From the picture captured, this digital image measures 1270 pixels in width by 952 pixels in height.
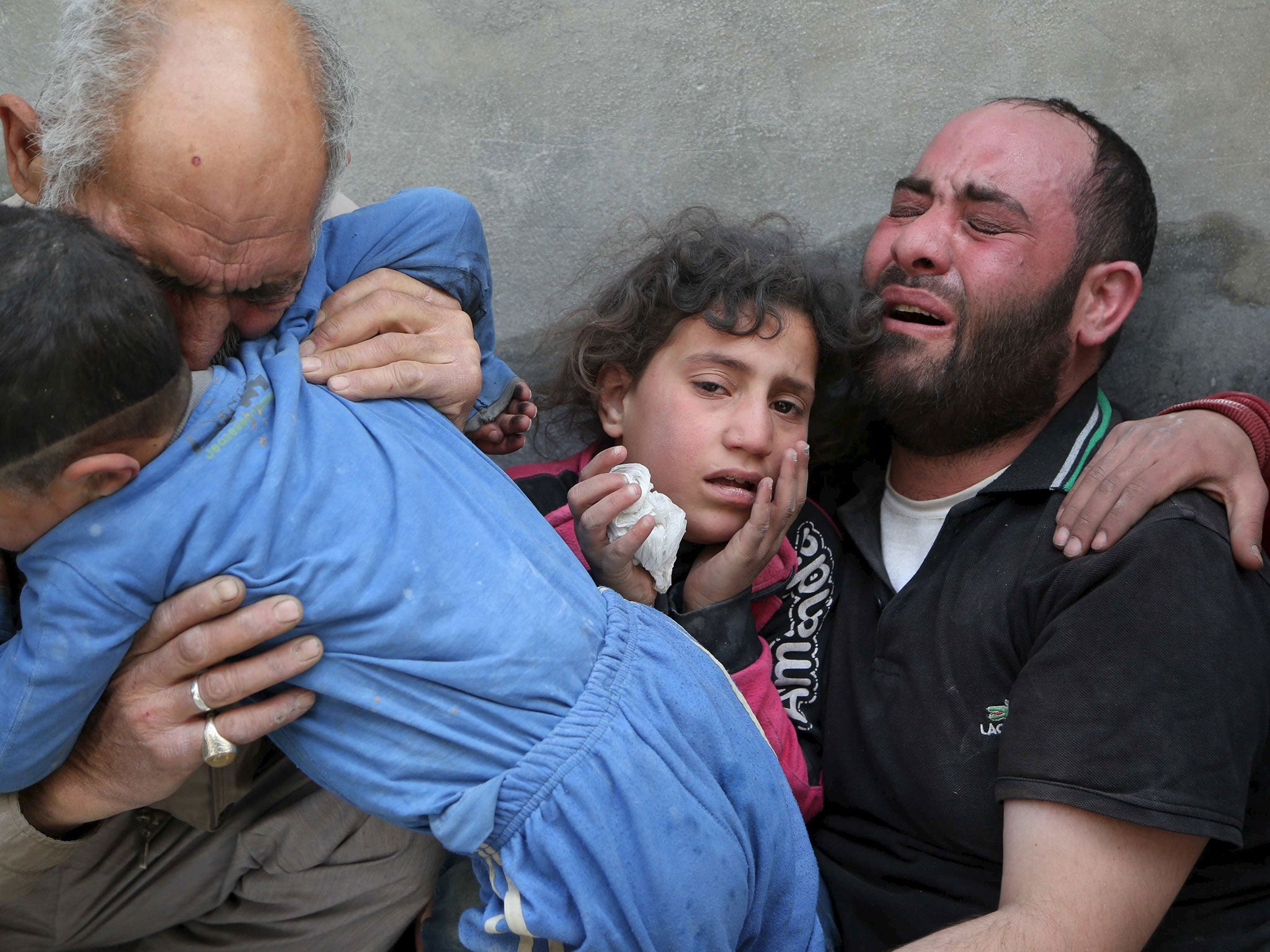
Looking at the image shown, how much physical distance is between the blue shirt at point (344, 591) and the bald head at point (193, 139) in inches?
6.8

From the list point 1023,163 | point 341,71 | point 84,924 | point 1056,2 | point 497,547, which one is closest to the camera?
point 497,547

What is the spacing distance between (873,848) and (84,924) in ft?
5.14

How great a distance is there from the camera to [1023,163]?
7.52 ft

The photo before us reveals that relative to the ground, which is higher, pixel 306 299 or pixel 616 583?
pixel 306 299

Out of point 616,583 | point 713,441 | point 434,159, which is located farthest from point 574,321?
point 616,583

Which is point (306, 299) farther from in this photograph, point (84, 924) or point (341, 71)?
point (84, 924)

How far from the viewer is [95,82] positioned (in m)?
1.46

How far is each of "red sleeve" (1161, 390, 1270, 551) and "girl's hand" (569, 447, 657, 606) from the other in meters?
1.14

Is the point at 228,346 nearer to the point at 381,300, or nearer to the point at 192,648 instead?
the point at 381,300

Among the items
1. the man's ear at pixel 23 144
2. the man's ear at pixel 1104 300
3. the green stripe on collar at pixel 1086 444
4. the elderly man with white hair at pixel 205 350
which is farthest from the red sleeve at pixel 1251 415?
the man's ear at pixel 23 144

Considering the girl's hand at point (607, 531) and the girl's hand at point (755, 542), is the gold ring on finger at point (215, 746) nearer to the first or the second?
the girl's hand at point (607, 531)

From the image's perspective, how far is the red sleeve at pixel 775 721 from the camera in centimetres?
203

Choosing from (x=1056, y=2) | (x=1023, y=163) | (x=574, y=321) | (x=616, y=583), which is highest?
(x=1056, y=2)

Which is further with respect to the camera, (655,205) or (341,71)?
(655,205)
